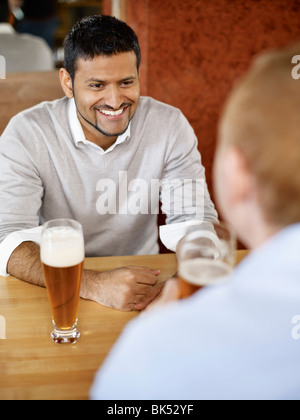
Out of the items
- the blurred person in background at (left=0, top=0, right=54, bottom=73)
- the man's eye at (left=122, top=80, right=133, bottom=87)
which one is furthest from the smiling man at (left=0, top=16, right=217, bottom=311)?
the blurred person in background at (left=0, top=0, right=54, bottom=73)

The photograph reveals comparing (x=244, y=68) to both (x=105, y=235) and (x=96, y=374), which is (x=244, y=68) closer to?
(x=105, y=235)

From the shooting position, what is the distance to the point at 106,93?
1.50 metres

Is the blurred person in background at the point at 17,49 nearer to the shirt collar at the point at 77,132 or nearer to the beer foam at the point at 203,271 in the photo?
the shirt collar at the point at 77,132

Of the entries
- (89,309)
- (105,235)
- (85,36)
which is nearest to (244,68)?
(85,36)

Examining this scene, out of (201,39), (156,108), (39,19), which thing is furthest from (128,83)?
(39,19)

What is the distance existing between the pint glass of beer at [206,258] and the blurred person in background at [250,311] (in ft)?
0.99

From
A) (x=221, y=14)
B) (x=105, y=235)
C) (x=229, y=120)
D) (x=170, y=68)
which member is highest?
(x=221, y=14)

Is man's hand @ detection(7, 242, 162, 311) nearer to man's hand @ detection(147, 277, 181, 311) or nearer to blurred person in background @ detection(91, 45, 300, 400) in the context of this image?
man's hand @ detection(147, 277, 181, 311)

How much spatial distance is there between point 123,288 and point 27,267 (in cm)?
28

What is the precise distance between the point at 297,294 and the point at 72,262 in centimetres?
52

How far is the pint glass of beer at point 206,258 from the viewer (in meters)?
0.85

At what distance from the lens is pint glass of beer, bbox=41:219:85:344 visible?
0.91 metres

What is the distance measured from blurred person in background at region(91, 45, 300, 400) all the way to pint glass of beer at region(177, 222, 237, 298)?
0.30m
